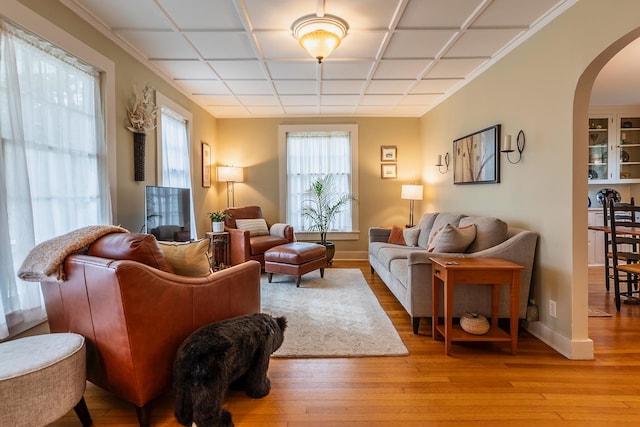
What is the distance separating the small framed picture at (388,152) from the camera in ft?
18.0

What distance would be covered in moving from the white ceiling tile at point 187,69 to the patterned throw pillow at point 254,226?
6.85ft

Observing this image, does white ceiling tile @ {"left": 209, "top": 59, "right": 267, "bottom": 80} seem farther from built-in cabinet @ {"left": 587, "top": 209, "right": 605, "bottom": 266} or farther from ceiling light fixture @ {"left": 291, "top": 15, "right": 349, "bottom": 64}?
built-in cabinet @ {"left": 587, "top": 209, "right": 605, "bottom": 266}

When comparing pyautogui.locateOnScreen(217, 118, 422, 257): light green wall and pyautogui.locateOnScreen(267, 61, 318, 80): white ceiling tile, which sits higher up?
pyautogui.locateOnScreen(267, 61, 318, 80): white ceiling tile

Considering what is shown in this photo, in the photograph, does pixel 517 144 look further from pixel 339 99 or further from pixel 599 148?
pixel 599 148

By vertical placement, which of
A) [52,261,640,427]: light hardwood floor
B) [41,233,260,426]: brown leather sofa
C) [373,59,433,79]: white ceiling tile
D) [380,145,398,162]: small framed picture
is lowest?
[52,261,640,427]: light hardwood floor

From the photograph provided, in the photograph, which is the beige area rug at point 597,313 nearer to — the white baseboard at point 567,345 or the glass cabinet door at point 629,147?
the white baseboard at point 567,345

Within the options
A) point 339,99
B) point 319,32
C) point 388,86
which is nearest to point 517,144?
point 388,86

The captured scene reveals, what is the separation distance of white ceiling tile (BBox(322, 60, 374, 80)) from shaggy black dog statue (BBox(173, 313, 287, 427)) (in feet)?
9.01

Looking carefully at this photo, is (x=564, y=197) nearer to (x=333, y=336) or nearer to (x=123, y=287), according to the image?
(x=333, y=336)

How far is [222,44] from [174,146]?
5.20 ft

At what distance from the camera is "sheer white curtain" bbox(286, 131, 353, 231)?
550 cm

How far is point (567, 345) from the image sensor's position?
2.20m

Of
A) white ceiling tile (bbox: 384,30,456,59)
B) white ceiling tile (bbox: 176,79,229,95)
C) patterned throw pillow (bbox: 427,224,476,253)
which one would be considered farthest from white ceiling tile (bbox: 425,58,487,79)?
white ceiling tile (bbox: 176,79,229,95)

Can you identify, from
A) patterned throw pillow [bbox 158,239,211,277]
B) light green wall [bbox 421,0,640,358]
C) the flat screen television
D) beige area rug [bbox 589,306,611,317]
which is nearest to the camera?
patterned throw pillow [bbox 158,239,211,277]
